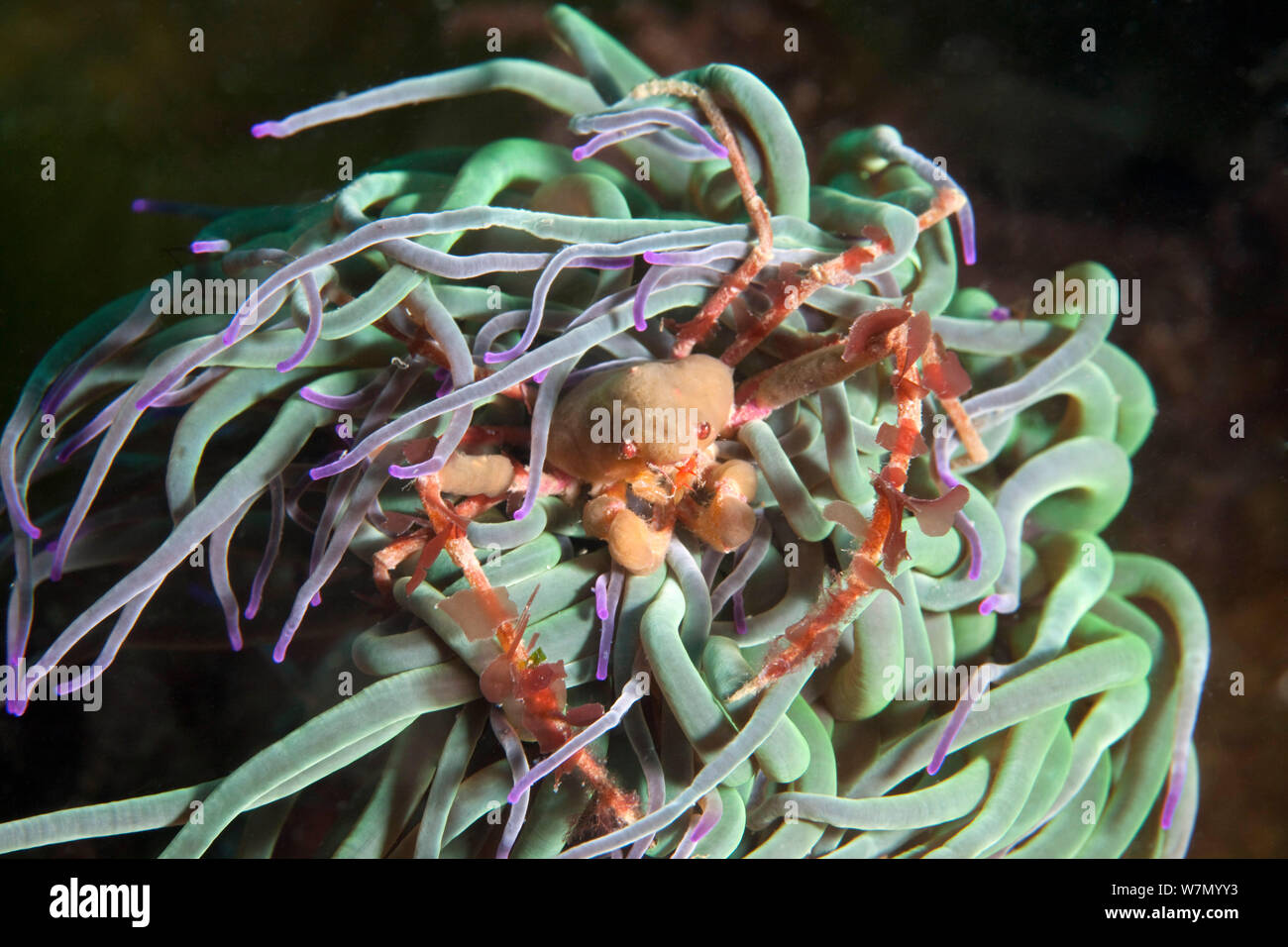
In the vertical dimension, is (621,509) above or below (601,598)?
above

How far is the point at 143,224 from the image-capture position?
3068 millimetres

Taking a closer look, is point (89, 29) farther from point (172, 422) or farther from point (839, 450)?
point (839, 450)

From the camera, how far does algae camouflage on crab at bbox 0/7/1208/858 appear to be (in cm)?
132

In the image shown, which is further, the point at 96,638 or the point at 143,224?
the point at 143,224

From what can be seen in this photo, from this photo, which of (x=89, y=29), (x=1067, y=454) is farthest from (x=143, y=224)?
(x=1067, y=454)

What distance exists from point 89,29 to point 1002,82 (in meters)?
3.62

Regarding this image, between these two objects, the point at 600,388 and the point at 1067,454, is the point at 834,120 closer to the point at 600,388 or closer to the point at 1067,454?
the point at 1067,454

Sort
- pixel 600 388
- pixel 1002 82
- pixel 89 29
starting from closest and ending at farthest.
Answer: pixel 600 388 → pixel 1002 82 → pixel 89 29

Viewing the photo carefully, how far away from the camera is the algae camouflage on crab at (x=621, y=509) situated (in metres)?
1.32

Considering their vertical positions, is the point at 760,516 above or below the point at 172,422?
below

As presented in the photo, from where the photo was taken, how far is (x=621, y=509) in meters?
1.39

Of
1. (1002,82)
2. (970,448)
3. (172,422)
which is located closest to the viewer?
(970,448)
